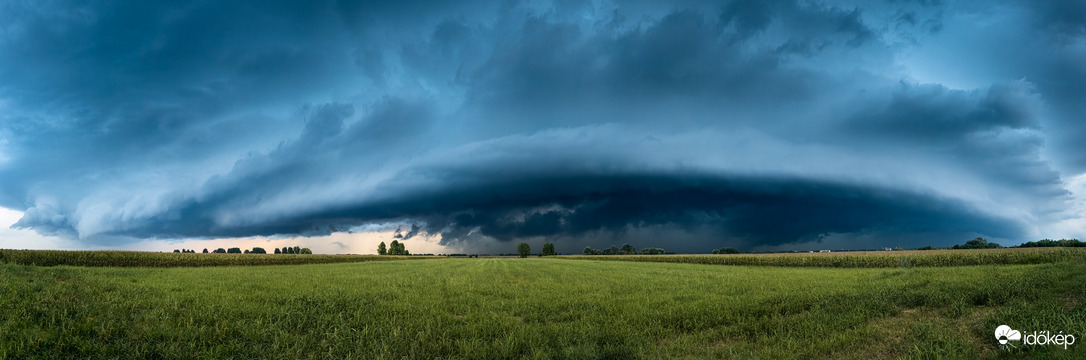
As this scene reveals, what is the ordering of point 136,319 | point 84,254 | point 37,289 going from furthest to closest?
point 84,254
point 37,289
point 136,319

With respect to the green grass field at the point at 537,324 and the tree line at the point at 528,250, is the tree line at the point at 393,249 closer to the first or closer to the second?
the tree line at the point at 528,250

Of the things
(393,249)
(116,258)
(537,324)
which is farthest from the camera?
(393,249)

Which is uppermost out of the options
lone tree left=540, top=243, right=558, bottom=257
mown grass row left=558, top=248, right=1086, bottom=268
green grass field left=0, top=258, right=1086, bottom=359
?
green grass field left=0, top=258, right=1086, bottom=359

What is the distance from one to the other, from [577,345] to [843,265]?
60.6 meters

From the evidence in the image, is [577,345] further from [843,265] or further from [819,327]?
[843,265]

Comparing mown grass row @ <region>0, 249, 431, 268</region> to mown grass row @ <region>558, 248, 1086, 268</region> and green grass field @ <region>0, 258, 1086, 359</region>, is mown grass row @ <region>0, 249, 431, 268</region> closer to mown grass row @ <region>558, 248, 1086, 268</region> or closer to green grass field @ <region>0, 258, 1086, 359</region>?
green grass field @ <region>0, 258, 1086, 359</region>

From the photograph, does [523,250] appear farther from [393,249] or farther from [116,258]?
[116,258]

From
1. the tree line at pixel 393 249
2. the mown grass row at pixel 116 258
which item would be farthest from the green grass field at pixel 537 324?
the tree line at pixel 393 249

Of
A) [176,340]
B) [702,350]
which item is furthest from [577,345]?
[176,340]

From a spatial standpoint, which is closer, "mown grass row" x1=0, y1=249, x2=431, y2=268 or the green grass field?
the green grass field


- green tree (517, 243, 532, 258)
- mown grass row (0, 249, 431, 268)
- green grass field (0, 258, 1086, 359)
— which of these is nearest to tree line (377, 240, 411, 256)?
green tree (517, 243, 532, 258)

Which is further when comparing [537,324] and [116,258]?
[116,258]

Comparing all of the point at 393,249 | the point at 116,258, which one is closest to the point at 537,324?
the point at 116,258

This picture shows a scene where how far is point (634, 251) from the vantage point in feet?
650
